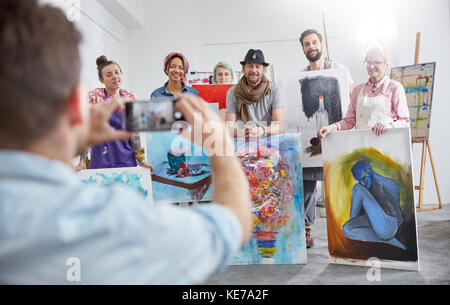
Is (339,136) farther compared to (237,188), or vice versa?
(339,136)

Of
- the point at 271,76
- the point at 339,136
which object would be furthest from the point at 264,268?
the point at 271,76

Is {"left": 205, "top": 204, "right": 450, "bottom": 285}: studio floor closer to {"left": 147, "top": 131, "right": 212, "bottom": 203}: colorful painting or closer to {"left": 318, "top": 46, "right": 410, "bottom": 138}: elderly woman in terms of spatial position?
{"left": 147, "top": 131, "right": 212, "bottom": 203}: colorful painting

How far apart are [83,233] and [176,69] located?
288cm

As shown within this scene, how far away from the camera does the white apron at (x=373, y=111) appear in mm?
2777

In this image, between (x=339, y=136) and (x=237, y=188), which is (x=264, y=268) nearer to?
(x=339, y=136)

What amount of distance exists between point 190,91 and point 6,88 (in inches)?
109

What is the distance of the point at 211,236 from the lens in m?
0.48

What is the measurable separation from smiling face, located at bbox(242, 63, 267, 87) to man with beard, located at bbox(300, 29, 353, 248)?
0.59m

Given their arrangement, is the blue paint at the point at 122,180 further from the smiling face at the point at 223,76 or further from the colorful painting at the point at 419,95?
the colorful painting at the point at 419,95

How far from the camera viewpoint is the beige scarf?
9.70ft

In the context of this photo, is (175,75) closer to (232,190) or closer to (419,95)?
(232,190)

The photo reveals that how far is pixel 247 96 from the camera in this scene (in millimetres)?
2967

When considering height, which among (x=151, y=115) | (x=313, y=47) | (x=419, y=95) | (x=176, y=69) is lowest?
(x=151, y=115)

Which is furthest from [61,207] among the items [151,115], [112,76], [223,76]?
[223,76]
